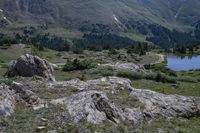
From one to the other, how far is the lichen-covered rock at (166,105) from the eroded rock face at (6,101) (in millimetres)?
10318

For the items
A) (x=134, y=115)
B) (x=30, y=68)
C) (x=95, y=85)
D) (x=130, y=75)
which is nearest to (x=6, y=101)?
(x=134, y=115)

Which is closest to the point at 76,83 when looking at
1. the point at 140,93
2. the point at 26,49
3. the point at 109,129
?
the point at 140,93

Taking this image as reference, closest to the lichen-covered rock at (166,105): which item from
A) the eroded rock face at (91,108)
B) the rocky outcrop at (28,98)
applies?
the eroded rock face at (91,108)

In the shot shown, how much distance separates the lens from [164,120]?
31.8 meters

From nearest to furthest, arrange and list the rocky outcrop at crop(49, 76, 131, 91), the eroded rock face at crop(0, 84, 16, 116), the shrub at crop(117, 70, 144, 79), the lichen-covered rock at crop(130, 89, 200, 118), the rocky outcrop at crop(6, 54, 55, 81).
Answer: the eroded rock face at crop(0, 84, 16, 116), the lichen-covered rock at crop(130, 89, 200, 118), the rocky outcrop at crop(49, 76, 131, 91), the rocky outcrop at crop(6, 54, 55, 81), the shrub at crop(117, 70, 144, 79)

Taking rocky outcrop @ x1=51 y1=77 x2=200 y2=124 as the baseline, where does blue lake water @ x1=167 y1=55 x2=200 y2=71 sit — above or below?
below

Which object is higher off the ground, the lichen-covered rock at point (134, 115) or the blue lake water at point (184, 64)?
the lichen-covered rock at point (134, 115)

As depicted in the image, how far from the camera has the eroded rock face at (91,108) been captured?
28.6m

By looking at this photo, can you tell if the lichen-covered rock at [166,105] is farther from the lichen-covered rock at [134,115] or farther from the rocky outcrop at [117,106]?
the lichen-covered rock at [134,115]

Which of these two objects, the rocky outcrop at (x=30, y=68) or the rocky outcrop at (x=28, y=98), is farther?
the rocky outcrop at (x=30, y=68)

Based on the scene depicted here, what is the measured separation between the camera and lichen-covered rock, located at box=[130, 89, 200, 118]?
33.4 m

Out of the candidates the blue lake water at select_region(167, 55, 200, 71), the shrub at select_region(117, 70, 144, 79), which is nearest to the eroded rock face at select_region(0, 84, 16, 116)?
the shrub at select_region(117, 70, 144, 79)

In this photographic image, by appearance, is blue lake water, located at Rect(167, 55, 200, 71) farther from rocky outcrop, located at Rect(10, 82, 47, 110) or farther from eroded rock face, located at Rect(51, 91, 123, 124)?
rocky outcrop, located at Rect(10, 82, 47, 110)

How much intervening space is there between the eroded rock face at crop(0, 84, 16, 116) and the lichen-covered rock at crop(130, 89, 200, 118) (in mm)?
10318
